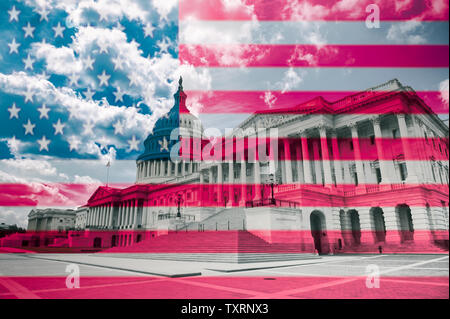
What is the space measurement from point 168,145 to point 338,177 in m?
74.7

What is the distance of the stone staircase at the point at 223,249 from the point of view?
20539 millimetres

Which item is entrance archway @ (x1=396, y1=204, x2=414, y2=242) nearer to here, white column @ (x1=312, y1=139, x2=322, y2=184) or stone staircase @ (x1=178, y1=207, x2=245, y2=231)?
white column @ (x1=312, y1=139, x2=322, y2=184)

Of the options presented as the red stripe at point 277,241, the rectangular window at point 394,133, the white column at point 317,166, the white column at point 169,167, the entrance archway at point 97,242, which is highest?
the white column at point 169,167

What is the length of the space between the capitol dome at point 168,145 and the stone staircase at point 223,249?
6570 centimetres

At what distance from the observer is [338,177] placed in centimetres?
3525

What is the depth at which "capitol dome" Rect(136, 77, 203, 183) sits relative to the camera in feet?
311

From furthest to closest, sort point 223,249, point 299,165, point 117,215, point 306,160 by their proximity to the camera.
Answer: point 117,215 → point 299,165 → point 306,160 → point 223,249

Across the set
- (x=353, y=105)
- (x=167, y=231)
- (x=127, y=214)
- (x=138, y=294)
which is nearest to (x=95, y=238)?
(x=127, y=214)

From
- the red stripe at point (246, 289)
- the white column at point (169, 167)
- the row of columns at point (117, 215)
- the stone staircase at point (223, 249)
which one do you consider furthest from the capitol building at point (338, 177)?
the white column at point (169, 167)

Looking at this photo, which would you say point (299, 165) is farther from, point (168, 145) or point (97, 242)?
point (168, 145)

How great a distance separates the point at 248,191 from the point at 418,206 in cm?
2440

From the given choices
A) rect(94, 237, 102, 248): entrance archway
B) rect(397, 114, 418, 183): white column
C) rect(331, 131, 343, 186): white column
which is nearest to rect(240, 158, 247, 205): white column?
rect(331, 131, 343, 186): white column

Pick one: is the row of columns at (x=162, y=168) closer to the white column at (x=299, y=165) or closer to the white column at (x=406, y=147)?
the white column at (x=299, y=165)

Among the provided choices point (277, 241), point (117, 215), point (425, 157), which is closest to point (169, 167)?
point (117, 215)
